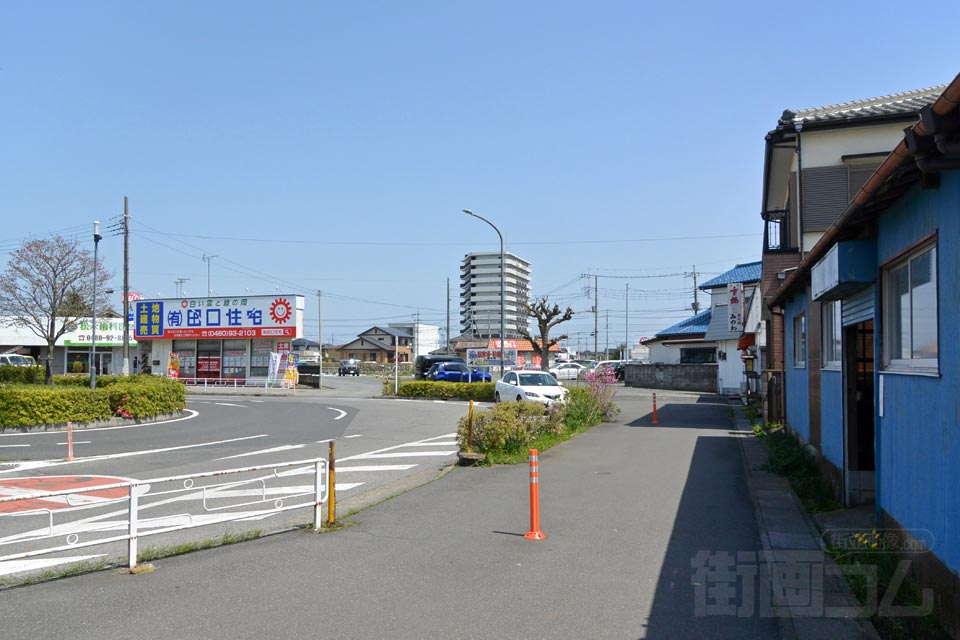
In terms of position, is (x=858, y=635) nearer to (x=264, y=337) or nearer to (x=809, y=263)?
(x=809, y=263)

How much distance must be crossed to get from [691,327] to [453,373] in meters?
19.9

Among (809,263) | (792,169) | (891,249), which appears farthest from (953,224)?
(792,169)

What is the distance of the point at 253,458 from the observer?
15.4 m

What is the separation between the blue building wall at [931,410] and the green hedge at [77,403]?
67.0 feet

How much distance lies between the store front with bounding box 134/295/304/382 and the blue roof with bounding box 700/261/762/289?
2596 centimetres

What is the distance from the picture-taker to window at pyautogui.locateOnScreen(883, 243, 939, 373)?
225 inches

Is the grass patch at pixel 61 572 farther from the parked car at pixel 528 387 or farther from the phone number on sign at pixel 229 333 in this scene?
the phone number on sign at pixel 229 333

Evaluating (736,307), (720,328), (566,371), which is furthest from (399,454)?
(566,371)

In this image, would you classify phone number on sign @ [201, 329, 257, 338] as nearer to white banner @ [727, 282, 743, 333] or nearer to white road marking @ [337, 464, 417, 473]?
white banner @ [727, 282, 743, 333]

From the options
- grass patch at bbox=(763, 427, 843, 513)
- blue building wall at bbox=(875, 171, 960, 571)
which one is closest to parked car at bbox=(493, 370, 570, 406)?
grass patch at bbox=(763, 427, 843, 513)

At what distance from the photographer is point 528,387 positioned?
2723cm

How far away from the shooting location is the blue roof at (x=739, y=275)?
1783 inches

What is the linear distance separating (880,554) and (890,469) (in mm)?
796

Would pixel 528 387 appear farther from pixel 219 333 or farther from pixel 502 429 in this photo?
pixel 219 333
